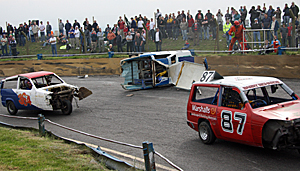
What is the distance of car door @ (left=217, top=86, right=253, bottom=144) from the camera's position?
6.66 meters

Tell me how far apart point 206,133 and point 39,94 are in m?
7.82

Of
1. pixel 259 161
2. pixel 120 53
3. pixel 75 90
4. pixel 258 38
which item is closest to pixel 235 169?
pixel 259 161

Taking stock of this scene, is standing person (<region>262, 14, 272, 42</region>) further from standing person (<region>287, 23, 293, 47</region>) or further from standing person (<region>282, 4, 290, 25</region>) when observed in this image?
standing person (<region>287, 23, 293, 47</region>)

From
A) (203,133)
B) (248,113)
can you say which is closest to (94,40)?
(203,133)

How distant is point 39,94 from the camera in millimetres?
12859

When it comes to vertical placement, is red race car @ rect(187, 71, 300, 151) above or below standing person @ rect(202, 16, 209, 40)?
below

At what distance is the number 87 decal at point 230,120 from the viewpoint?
22.1ft

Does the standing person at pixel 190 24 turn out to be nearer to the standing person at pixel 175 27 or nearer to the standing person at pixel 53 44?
the standing person at pixel 175 27

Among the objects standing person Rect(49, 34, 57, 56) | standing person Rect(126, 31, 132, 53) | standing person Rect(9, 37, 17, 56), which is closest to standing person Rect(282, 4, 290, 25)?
standing person Rect(126, 31, 132, 53)

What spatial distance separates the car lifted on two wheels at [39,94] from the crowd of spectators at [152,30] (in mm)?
11171

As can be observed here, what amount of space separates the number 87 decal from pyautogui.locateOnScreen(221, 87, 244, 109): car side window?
0.66 ft

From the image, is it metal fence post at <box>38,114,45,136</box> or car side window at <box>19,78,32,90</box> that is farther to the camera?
car side window at <box>19,78,32,90</box>

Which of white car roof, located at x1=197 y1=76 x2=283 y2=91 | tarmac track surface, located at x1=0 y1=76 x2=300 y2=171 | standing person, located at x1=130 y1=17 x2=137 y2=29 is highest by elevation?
standing person, located at x1=130 y1=17 x2=137 y2=29

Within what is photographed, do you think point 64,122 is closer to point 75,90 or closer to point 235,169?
point 75,90
